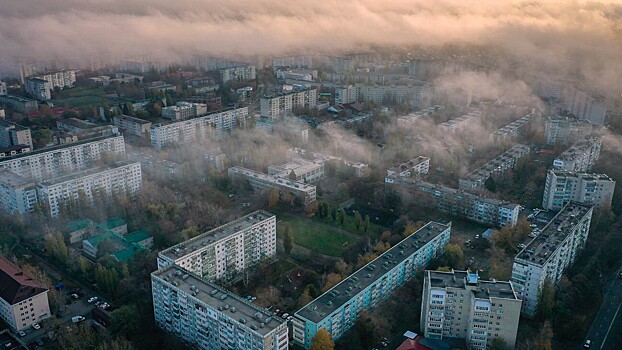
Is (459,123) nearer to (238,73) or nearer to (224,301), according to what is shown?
(238,73)

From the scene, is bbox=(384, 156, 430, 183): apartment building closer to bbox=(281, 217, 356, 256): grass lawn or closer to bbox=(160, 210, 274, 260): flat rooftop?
bbox=(281, 217, 356, 256): grass lawn

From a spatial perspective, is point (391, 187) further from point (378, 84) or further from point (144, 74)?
point (144, 74)

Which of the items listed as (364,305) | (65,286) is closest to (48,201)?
(65,286)

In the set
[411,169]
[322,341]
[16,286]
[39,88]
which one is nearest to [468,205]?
[411,169]

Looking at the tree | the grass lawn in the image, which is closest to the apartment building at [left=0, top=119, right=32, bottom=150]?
the grass lawn

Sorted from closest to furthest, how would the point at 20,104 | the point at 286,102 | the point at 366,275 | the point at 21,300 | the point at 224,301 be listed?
the point at 224,301, the point at 21,300, the point at 366,275, the point at 20,104, the point at 286,102

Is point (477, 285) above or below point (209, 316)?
above
